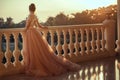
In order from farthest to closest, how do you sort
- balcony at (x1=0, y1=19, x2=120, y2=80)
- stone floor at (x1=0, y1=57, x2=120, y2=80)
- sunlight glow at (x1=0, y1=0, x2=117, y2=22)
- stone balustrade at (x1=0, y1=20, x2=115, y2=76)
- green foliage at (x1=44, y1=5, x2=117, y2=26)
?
green foliage at (x1=44, y1=5, x2=117, y2=26), sunlight glow at (x1=0, y1=0, x2=117, y2=22), stone balustrade at (x1=0, y1=20, x2=115, y2=76), balcony at (x1=0, y1=19, x2=120, y2=80), stone floor at (x1=0, y1=57, x2=120, y2=80)

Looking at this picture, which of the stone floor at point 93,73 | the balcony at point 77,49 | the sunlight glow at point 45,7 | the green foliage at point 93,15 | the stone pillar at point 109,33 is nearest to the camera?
the stone floor at point 93,73

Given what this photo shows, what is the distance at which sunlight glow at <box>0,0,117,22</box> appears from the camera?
786 centimetres

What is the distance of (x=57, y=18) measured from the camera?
8758 millimetres

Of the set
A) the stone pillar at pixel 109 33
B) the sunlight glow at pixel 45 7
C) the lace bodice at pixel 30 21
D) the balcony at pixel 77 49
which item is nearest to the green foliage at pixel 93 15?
the sunlight glow at pixel 45 7

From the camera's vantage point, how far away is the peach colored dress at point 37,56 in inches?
227

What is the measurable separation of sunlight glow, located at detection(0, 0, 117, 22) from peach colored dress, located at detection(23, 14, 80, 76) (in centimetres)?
202

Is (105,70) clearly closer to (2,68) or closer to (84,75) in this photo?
(84,75)

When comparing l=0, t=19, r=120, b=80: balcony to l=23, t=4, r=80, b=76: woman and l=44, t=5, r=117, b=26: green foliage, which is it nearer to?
l=23, t=4, r=80, b=76: woman

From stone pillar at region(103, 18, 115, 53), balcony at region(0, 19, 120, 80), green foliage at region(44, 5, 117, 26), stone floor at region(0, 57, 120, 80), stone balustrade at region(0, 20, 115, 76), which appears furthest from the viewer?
green foliage at region(44, 5, 117, 26)

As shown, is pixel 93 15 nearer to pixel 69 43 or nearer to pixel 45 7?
pixel 45 7

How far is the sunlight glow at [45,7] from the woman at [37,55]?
2010mm

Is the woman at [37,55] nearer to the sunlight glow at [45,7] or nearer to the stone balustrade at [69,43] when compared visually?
the stone balustrade at [69,43]

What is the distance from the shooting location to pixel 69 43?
6.86 meters

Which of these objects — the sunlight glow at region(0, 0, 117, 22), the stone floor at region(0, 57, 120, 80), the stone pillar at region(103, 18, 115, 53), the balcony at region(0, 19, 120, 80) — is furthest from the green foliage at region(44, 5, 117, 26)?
the stone floor at region(0, 57, 120, 80)
